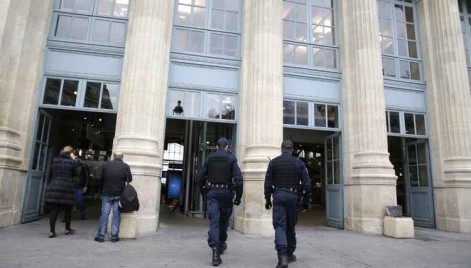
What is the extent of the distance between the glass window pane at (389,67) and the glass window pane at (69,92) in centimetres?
933

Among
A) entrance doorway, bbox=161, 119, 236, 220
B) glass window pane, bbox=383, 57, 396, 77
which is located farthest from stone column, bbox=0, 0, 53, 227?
glass window pane, bbox=383, 57, 396, 77

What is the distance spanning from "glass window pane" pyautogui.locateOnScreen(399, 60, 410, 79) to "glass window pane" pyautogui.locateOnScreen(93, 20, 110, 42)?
9.27 meters

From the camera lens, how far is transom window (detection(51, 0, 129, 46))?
8953 mm

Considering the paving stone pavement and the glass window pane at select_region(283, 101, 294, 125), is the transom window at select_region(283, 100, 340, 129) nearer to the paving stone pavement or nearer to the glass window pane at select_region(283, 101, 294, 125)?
the glass window pane at select_region(283, 101, 294, 125)

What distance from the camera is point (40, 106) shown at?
27.5ft

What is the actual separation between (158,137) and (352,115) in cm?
563

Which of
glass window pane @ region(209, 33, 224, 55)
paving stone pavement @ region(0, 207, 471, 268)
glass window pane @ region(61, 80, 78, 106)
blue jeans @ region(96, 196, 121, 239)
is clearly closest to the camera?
paving stone pavement @ region(0, 207, 471, 268)

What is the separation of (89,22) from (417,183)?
11383 mm

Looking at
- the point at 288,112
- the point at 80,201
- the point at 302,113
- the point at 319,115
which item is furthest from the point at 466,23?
the point at 80,201

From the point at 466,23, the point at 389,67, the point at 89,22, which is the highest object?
the point at 466,23

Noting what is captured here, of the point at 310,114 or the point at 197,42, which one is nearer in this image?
the point at 197,42

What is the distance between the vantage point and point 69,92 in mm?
→ 8547

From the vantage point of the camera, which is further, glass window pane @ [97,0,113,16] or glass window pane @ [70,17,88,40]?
glass window pane @ [97,0,113,16]

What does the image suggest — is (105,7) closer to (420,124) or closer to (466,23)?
(420,124)
